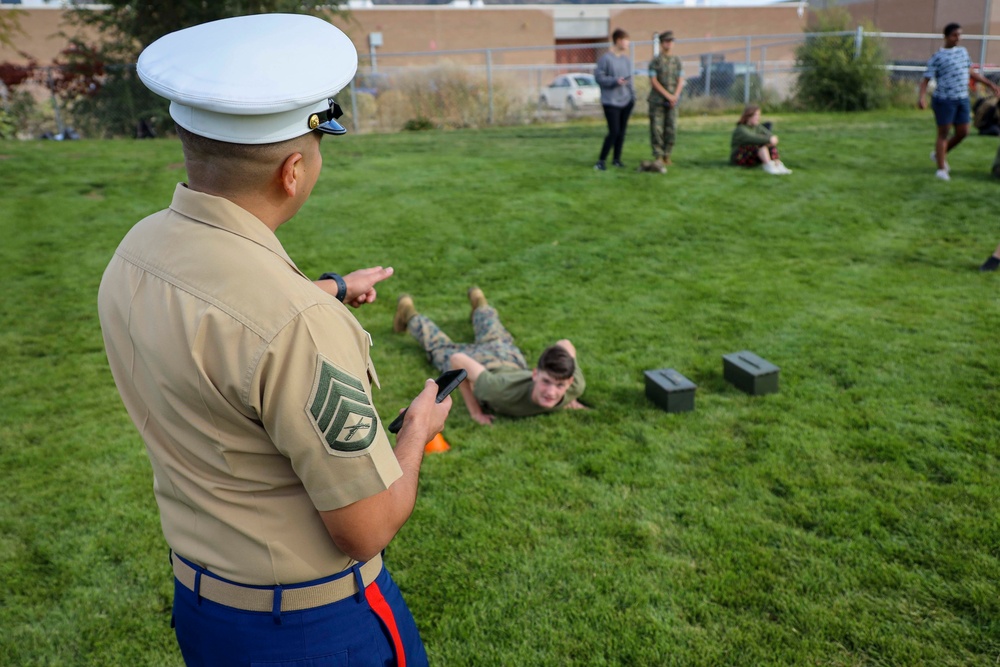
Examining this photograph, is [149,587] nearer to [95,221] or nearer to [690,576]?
[690,576]

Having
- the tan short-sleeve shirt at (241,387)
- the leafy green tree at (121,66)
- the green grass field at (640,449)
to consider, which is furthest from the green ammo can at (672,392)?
the leafy green tree at (121,66)

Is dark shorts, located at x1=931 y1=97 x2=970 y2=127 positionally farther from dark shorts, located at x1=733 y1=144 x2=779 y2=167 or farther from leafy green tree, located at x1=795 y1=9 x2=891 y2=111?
leafy green tree, located at x1=795 y1=9 x2=891 y2=111

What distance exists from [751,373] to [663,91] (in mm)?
7525

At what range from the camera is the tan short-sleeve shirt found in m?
1.29

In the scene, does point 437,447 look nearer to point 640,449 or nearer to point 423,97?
point 640,449

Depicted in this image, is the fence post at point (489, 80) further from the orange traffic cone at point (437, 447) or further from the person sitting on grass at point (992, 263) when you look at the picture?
the orange traffic cone at point (437, 447)

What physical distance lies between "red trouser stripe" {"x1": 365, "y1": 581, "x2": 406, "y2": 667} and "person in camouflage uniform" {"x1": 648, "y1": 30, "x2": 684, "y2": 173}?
10995 millimetres

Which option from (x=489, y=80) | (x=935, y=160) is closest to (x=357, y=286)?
(x=935, y=160)

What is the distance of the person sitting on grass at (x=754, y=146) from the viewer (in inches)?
474

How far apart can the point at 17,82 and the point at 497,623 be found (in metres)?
21.8

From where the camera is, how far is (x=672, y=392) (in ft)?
16.2

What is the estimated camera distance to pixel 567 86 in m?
24.9

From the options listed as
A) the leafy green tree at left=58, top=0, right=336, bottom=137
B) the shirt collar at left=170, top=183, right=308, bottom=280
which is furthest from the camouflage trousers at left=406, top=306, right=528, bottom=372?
the leafy green tree at left=58, top=0, right=336, bottom=137

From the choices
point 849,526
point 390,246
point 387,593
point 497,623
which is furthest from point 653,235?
point 387,593
